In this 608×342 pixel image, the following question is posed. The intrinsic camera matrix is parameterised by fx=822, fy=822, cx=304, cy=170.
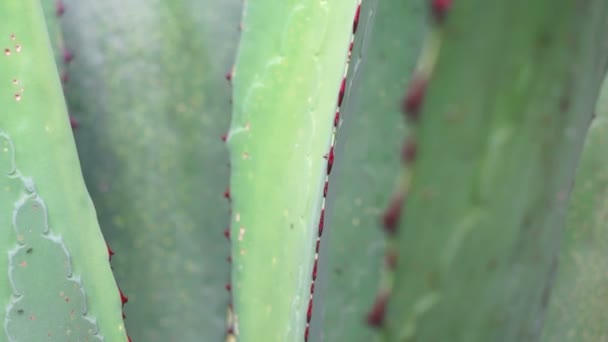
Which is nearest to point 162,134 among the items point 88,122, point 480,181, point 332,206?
point 88,122

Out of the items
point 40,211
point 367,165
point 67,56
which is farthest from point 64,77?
point 367,165

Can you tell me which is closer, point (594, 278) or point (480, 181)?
point (480, 181)

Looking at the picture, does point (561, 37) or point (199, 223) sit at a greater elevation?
point (561, 37)

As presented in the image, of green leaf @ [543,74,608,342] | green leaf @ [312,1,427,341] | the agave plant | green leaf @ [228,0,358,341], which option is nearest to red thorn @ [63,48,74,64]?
the agave plant

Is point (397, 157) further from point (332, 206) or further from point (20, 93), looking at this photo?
point (20, 93)

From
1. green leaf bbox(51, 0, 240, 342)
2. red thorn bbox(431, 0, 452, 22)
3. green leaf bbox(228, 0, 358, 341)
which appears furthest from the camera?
green leaf bbox(51, 0, 240, 342)

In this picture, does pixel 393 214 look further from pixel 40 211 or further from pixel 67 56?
pixel 67 56

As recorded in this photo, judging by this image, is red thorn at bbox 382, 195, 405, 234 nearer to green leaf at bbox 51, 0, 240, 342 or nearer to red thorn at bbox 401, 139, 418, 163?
red thorn at bbox 401, 139, 418, 163
